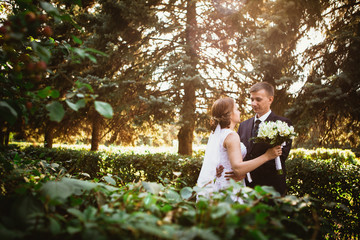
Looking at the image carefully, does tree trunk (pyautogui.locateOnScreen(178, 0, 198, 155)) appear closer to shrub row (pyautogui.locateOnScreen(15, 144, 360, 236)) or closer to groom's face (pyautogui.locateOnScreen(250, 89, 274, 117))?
shrub row (pyautogui.locateOnScreen(15, 144, 360, 236))

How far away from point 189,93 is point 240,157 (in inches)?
249

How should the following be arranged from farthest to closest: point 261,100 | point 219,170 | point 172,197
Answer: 1. point 261,100
2. point 219,170
3. point 172,197

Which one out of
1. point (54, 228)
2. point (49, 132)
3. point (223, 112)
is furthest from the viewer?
point (49, 132)

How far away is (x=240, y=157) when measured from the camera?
2.45m

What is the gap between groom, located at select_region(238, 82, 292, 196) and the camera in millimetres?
2816

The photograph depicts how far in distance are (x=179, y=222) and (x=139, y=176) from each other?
5.03 metres

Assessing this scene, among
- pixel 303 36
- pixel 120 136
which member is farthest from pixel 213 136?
pixel 120 136

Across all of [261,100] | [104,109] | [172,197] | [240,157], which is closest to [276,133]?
[240,157]

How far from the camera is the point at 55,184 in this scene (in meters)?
1.06

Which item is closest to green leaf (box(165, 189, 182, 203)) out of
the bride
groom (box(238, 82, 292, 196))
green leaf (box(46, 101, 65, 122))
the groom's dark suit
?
green leaf (box(46, 101, 65, 122))

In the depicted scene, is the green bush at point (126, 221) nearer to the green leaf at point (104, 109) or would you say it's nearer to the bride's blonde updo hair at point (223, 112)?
the green leaf at point (104, 109)

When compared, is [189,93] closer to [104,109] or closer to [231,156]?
[231,156]

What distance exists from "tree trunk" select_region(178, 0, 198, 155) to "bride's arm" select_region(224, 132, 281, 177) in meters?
5.19

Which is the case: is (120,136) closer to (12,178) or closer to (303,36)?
(303,36)
